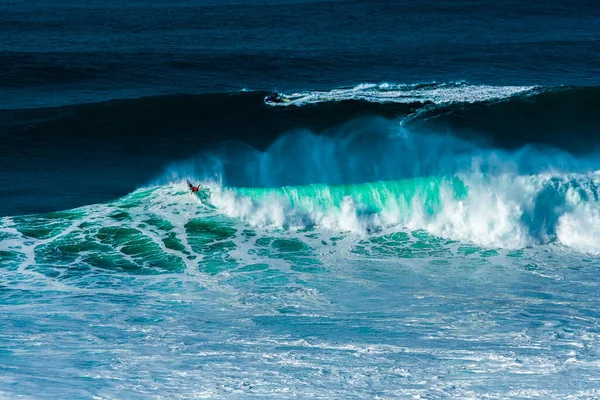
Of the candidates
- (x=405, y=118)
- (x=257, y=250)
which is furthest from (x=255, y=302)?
(x=405, y=118)

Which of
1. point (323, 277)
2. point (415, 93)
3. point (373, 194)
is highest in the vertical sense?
point (415, 93)

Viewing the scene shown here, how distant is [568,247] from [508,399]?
8.59 m

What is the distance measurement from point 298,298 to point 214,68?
2349cm

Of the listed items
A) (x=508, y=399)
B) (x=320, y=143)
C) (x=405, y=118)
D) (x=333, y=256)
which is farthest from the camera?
(x=405, y=118)

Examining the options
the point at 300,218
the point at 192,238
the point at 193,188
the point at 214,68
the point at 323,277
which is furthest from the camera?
the point at 214,68

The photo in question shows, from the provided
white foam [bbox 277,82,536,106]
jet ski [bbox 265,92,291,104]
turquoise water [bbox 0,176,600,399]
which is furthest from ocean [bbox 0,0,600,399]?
jet ski [bbox 265,92,291,104]

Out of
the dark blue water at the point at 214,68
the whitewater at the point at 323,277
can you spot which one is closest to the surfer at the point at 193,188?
the whitewater at the point at 323,277

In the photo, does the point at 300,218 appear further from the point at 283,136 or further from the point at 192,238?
the point at 283,136

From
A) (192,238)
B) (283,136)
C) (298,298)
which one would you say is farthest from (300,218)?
(283,136)

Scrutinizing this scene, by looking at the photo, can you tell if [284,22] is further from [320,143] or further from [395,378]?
[395,378]

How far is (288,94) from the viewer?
3588cm

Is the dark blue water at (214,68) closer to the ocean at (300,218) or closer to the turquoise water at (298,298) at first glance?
the ocean at (300,218)

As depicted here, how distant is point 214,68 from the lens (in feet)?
132

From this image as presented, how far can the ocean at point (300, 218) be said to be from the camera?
1554 centimetres
